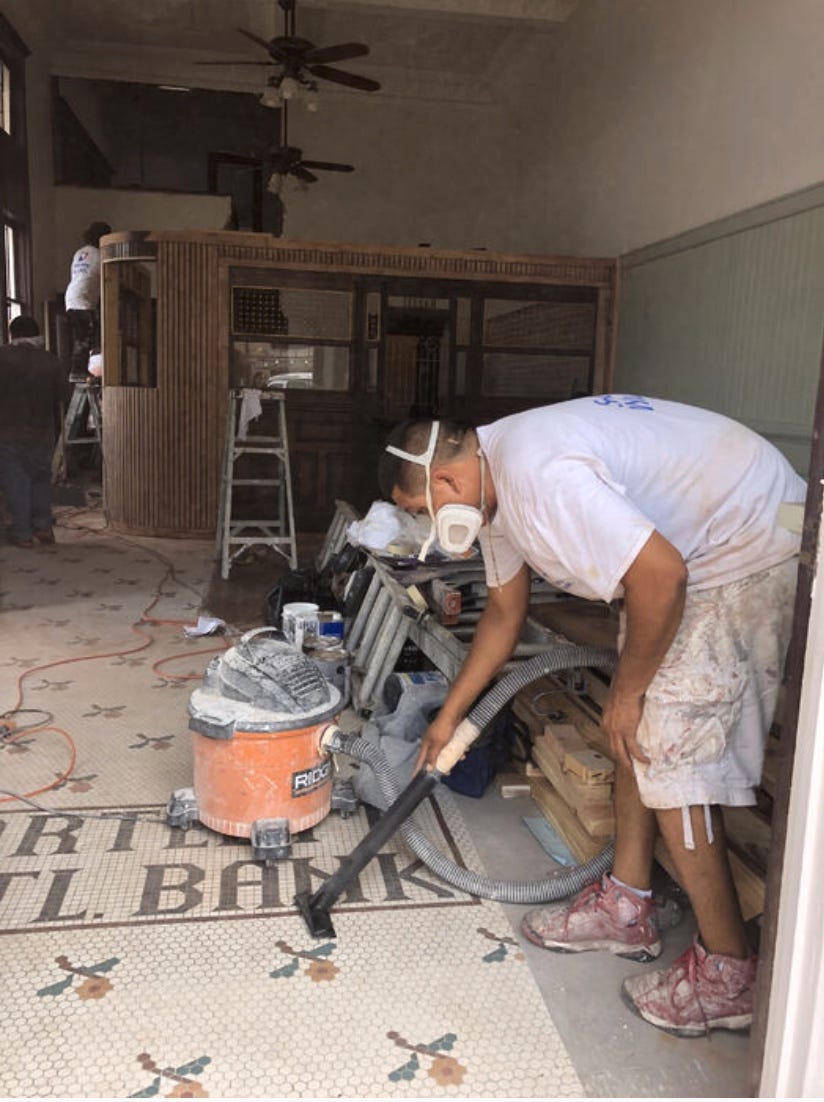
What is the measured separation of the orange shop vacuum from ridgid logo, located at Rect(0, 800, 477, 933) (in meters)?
0.06

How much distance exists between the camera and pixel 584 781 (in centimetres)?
227

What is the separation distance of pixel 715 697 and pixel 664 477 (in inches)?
17.1

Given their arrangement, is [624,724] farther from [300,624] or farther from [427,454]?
[300,624]

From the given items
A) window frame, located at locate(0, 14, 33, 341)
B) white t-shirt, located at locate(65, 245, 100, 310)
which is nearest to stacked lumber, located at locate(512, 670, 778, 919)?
white t-shirt, located at locate(65, 245, 100, 310)

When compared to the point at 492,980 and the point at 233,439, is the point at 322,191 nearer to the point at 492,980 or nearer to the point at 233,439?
the point at 233,439

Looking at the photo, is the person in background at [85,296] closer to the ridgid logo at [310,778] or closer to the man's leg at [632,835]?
the ridgid logo at [310,778]

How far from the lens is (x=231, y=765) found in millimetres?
2305

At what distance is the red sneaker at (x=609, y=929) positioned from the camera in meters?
1.99

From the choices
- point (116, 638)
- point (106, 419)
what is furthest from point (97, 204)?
point (116, 638)

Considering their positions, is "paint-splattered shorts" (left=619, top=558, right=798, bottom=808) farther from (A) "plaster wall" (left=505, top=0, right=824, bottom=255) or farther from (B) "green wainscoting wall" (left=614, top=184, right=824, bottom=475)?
(A) "plaster wall" (left=505, top=0, right=824, bottom=255)

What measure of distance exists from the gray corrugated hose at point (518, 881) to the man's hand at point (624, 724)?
391 mm

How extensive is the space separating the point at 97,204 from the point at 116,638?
815 cm

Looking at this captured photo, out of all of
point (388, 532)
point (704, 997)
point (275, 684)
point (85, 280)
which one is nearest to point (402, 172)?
point (85, 280)

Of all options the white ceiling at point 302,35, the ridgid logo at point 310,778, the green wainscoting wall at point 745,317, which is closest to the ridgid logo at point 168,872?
the ridgid logo at point 310,778
